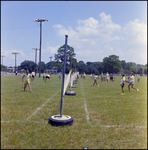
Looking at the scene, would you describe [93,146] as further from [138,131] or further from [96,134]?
[138,131]

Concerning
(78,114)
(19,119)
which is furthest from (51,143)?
(78,114)

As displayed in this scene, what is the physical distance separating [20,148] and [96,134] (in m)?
1.92

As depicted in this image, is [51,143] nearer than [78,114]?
Yes

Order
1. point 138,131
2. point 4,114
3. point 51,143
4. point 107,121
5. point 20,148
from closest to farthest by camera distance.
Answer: point 20,148
point 51,143
point 138,131
point 107,121
point 4,114

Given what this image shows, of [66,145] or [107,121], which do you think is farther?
[107,121]

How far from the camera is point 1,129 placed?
4.84 metres

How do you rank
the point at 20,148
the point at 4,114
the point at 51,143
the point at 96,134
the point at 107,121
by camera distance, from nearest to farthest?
1. the point at 20,148
2. the point at 51,143
3. the point at 96,134
4. the point at 107,121
5. the point at 4,114

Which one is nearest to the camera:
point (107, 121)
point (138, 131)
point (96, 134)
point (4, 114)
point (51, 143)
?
point (51, 143)

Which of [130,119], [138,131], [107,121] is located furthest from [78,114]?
[138,131]

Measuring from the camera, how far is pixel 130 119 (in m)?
6.09

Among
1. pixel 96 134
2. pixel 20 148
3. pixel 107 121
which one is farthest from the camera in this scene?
pixel 107 121

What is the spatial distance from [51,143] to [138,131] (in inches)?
97.1

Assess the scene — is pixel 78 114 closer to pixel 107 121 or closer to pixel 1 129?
pixel 107 121

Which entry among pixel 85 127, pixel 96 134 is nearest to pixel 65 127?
pixel 85 127
